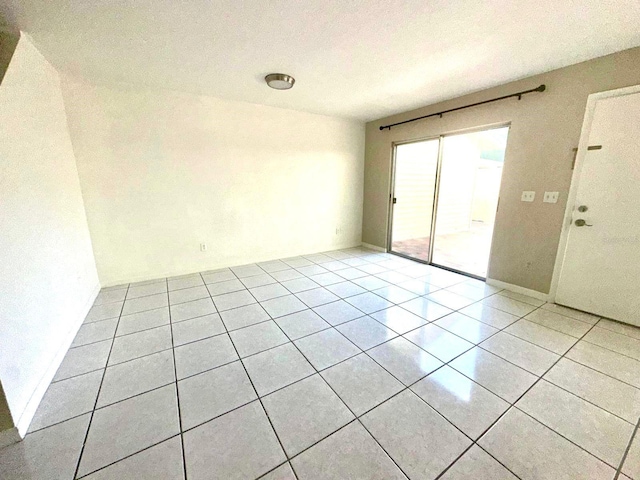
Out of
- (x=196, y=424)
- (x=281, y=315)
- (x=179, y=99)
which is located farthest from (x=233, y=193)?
(x=196, y=424)

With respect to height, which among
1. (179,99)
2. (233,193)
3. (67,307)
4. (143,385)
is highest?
(179,99)

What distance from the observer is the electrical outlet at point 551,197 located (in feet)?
8.82

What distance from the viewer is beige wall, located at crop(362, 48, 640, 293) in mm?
2391

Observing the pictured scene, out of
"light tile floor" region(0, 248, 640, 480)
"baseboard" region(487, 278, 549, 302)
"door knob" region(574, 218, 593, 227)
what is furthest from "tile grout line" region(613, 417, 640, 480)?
"door knob" region(574, 218, 593, 227)

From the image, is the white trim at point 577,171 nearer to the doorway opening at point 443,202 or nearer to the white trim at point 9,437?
the doorway opening at point 443,202

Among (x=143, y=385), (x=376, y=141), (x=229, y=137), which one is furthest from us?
(x=376, y=141)

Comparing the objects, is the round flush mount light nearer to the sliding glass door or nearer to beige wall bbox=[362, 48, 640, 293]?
beige wall bbox=[362, 48, 640, 293]

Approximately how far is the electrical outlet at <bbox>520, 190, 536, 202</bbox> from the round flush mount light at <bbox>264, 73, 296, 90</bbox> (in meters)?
2.86

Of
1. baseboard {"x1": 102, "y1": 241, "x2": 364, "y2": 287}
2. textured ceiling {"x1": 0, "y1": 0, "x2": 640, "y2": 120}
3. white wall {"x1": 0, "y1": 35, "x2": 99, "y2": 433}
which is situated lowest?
baseboard {"x1": 102, "y1": 241, "x2": 364, "y2": 287}

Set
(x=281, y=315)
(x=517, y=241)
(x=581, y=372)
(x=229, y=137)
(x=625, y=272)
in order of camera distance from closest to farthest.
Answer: (x=581, y=372)
(x=625, y=272)
(x=281, y=315)
(x=517, y=241)
(x=229, y=137)

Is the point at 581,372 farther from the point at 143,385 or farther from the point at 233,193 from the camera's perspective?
the point at 233,193

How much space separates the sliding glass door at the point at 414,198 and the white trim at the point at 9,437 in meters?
4.70

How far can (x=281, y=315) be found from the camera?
253 centimetres

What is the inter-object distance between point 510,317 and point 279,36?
321cm
